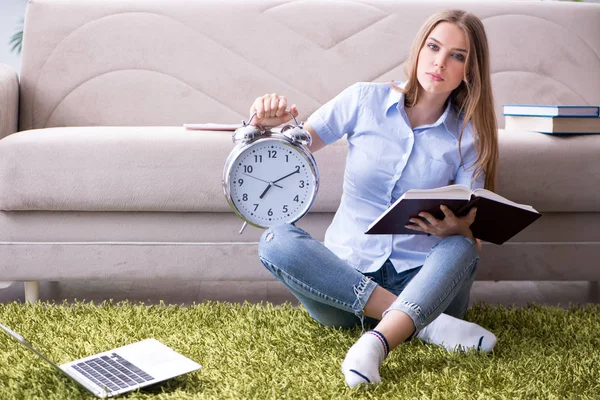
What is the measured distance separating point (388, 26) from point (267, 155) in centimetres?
143

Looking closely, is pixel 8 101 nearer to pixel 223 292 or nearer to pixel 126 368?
pixel 223 292

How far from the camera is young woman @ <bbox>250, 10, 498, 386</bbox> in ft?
5.70

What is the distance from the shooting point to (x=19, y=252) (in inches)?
83.9

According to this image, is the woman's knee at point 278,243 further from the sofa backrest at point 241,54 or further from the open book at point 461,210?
the sofa backrest at point 241,54

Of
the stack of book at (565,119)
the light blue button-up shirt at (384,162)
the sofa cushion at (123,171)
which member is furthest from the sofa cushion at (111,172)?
the stack of book at (565,119)

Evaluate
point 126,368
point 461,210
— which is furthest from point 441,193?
point 126,368

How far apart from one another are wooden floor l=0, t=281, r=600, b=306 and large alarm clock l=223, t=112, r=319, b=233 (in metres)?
0.77

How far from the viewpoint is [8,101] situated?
2488 mm

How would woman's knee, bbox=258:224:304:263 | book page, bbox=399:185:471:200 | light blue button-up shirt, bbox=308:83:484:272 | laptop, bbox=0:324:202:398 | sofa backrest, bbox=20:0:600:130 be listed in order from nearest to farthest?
laptop, bbox=0:324:202:398, book page, bbox=399:185:471:200, woman's knee, bbox=258:224:304:263, light blue button-up shirt, bbox=308:83:484:272, sofa backrest, bbox=20:0:600:130

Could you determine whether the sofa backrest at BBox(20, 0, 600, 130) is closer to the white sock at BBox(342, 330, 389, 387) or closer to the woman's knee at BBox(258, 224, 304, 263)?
the woman's knee at BBox(258, 224, 304, 263)

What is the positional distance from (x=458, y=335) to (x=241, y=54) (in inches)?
56.5

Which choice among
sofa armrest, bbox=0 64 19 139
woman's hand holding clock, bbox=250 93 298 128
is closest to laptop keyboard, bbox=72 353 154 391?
woman's hand holding clock, bbox=250 93 298 128

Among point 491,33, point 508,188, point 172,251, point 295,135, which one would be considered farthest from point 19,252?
point 491,33

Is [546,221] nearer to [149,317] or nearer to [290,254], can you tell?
[290,254]
